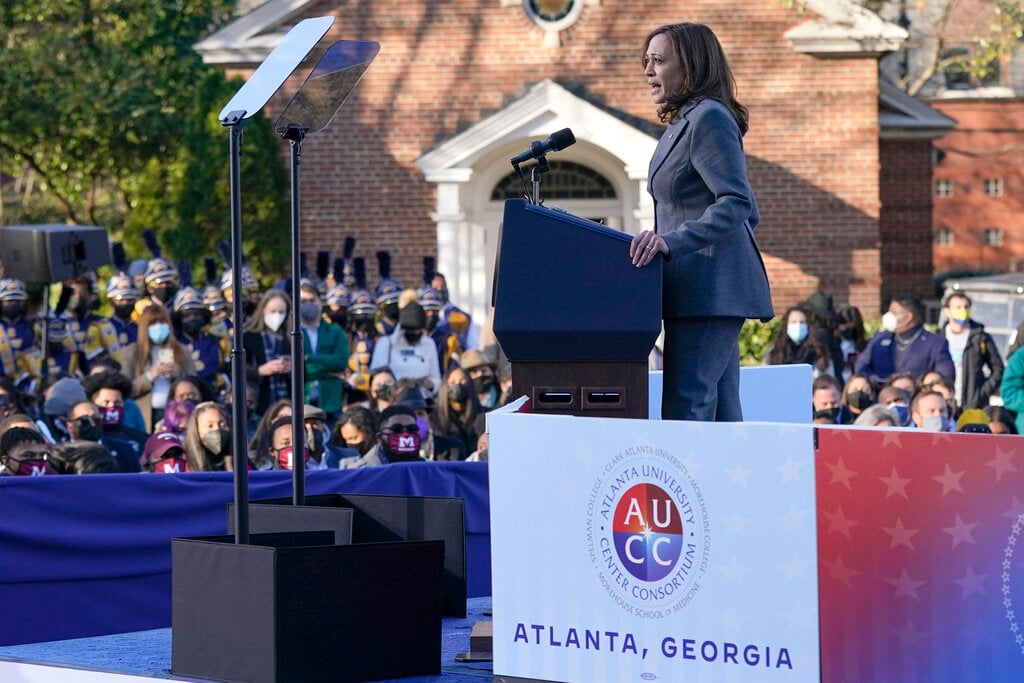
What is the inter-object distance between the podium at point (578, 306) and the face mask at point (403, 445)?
428 centimetres

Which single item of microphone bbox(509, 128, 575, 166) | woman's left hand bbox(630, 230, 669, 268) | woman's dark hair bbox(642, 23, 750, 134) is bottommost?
woman's left hand bbox(630, 230, 669, 268)

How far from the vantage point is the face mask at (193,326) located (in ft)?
41.2

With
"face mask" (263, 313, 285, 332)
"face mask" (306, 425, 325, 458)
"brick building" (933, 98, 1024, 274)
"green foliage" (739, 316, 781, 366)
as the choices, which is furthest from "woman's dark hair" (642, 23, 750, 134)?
"brick building" (933, 98, 1024, 274)

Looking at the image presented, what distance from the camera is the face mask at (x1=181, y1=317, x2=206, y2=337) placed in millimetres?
12547

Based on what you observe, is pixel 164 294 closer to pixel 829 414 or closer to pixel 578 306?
pixel 829 414

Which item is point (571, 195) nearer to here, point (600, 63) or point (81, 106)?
point (600, 63)

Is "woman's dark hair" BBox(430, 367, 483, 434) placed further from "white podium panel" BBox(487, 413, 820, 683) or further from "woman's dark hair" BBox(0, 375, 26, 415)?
"white podium panel" BBox(487, 413, 820, 683)

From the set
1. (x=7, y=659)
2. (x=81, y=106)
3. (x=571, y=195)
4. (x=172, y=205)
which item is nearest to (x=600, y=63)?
(x=571, y=195)

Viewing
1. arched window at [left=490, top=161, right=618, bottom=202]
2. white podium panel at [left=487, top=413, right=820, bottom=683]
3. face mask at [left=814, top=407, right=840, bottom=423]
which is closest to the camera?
white podium panel at [left=487, top=413, right=820, bottom=683]

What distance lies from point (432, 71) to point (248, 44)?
7.44 feet

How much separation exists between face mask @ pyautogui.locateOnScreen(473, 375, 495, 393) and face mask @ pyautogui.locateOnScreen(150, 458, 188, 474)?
126 inches

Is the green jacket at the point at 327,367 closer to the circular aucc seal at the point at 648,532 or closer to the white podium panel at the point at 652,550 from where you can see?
the white podium panel at the point at 652,550

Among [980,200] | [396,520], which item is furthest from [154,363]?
[980,200]

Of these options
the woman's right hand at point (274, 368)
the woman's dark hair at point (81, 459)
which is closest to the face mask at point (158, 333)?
the woman's right hand at point (274, 368)
